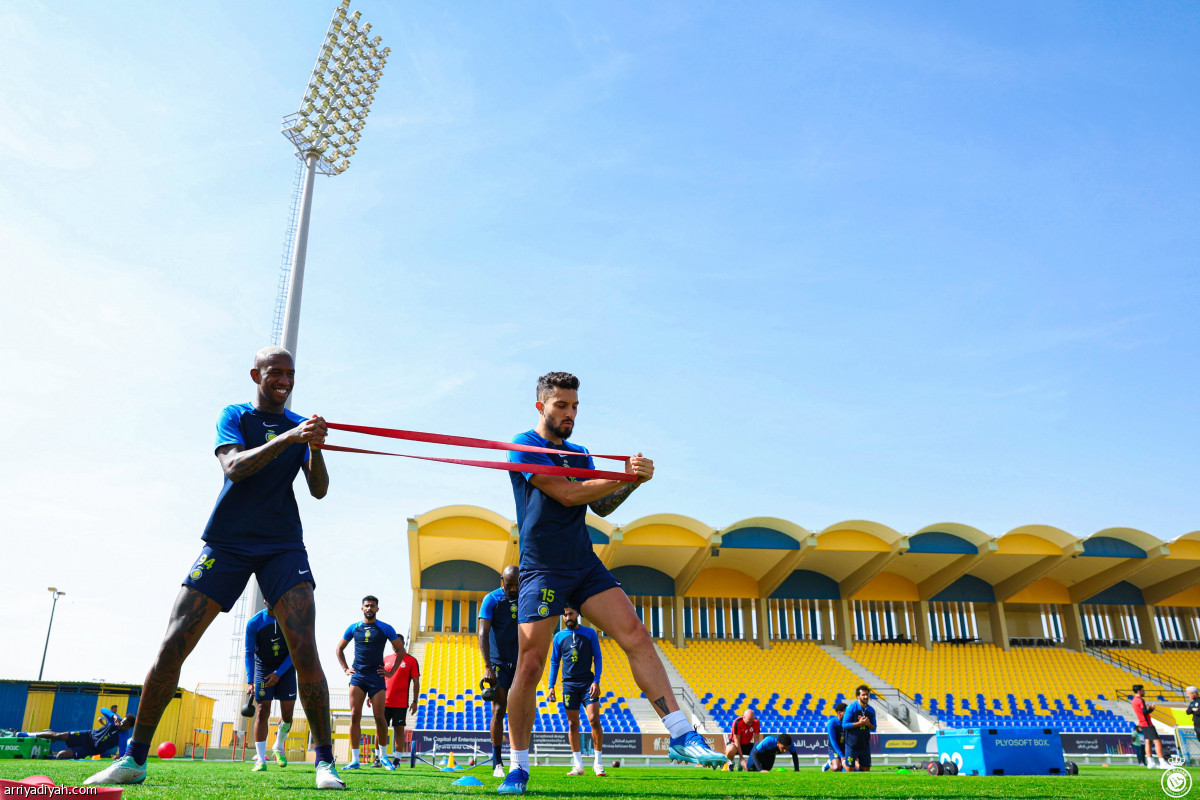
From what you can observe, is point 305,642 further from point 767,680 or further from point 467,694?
point 767,680

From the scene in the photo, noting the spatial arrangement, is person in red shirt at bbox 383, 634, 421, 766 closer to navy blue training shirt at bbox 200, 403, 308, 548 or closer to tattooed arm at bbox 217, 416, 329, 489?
navy blue training shirt at bbox 200, 403, 308, 548

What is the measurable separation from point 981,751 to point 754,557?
70.1 ft

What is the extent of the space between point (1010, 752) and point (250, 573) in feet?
38.9

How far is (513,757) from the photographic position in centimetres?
433

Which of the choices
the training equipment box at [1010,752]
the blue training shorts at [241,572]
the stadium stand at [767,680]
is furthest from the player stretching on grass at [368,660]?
the stadium stand at [767,680]

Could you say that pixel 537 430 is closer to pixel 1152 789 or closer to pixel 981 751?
pixel 1152 789

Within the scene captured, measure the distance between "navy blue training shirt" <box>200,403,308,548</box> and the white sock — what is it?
221cm

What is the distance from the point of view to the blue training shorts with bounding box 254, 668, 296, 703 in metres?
8.84

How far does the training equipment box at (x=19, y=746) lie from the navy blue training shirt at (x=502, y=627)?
8.96 metres

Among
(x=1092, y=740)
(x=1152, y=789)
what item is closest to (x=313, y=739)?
(x=1152, y=789)

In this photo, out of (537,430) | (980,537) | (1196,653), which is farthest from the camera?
(1196,653)

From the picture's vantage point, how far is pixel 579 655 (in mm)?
10500

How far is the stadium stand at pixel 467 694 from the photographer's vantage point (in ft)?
78.1

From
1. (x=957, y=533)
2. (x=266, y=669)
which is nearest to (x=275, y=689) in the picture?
(x=266, y=669)
